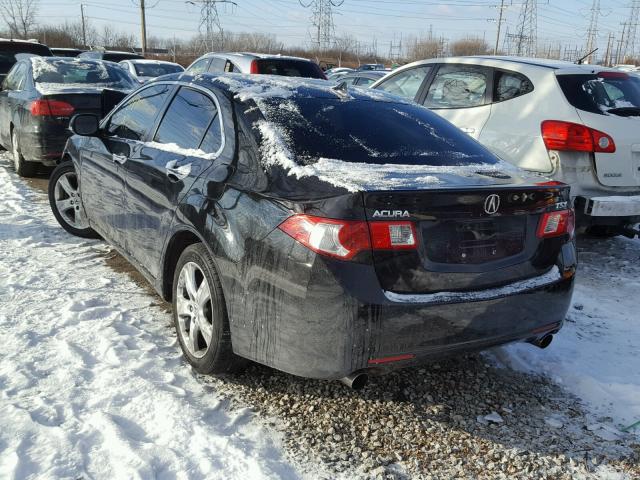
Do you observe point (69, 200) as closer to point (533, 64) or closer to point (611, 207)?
point (533, 64)

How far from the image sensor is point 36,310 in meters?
3.77

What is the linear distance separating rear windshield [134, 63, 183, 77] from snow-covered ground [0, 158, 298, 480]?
11.9 m

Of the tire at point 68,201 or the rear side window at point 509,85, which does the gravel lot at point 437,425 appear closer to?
the tire at point 68,201

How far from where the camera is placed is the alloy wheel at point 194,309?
3.03 m

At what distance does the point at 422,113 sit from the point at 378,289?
1.70m

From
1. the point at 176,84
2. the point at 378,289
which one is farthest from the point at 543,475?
the point at 176,84

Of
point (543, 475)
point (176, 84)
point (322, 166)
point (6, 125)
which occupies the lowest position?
point (543, 475)

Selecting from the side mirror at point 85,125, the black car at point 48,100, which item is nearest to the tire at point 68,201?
the side mirror at point 85,125

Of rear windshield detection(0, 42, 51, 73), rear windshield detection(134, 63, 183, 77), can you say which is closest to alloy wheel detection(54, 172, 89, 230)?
rear windshield detection(0, 42, 51, 73)

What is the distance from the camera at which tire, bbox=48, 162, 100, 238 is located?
5.32 meters

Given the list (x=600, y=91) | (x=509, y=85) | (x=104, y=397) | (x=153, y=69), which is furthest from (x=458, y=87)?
(x=153, y=69)

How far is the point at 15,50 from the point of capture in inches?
457

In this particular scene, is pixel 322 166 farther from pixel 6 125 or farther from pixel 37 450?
pixel 6 125

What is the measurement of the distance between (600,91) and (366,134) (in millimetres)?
3338
